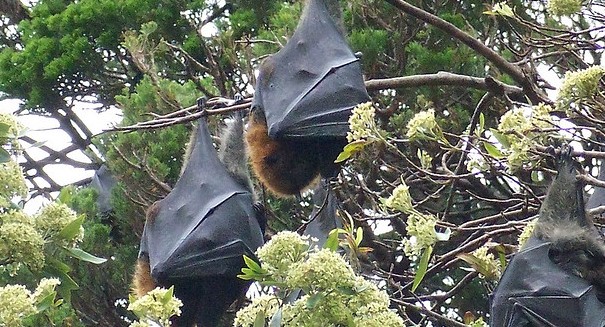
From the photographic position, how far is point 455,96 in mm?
5539

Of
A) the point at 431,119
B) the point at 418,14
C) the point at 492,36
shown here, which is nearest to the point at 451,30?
the point at 418,14

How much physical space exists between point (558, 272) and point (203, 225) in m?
2.08

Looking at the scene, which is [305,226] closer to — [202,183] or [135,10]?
[202,183]

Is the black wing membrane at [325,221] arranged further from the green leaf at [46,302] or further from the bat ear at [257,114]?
the green leaf at [46,302]

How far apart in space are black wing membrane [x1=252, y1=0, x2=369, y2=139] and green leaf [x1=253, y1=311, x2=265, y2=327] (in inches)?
92.8

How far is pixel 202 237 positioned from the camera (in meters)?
4.58

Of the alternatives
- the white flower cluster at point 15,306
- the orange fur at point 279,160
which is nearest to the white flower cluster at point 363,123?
the white flower cluster at point 15,306

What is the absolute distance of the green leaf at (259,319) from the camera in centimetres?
208

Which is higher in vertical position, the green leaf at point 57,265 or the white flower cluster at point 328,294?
the white flower cluster at point 328,294

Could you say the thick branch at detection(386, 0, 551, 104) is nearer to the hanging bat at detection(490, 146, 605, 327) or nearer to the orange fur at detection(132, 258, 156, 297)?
the hanging bat at detection(490, 146, 605, 327)

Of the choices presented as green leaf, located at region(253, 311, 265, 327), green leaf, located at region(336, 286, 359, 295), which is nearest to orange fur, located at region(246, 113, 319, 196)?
green leaf, located at region(253, 311, 265, 327)

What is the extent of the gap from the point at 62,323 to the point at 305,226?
1420mm

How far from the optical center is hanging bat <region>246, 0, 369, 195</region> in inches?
176

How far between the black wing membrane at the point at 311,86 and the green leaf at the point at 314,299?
98.0 inches
